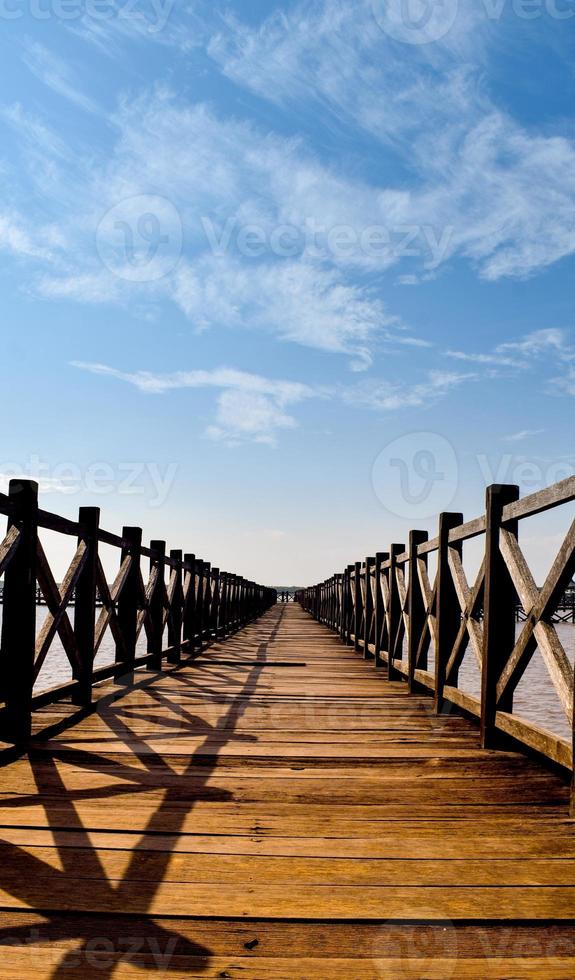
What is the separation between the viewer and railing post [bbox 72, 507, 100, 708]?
18.2 ft

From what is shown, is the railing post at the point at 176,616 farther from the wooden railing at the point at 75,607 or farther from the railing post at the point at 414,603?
the railing post at the point at 414,603

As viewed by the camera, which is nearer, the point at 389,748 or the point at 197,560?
the point at 389,748

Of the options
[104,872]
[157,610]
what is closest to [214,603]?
[157,610]

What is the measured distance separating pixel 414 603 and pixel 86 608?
3.25 meters

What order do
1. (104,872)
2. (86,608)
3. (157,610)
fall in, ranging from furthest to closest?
(157,610), (86,608), (104,872)

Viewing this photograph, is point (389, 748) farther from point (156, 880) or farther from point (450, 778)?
point (156, 880)

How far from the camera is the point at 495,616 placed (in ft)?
15.2

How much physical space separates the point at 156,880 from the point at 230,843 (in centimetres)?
45

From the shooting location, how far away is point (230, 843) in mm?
2863

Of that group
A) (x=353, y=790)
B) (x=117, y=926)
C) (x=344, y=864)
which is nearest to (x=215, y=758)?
(x=353, y=790)

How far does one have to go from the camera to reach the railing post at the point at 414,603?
23.5 ft

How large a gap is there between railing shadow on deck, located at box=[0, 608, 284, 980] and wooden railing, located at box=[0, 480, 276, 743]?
46cm
